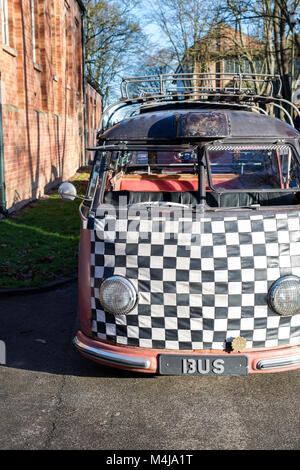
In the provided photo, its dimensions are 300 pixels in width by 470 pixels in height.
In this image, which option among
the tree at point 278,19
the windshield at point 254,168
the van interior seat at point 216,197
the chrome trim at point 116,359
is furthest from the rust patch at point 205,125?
the tree at point 278,19

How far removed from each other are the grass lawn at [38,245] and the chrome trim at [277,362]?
3.84 meters

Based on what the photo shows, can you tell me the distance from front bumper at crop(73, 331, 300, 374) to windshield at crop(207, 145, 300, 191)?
146cm

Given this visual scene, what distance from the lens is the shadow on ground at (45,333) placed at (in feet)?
14.7

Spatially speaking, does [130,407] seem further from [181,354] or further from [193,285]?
[193,285]

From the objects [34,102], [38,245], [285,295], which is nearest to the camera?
[285,295]

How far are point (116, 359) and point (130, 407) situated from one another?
373 mm

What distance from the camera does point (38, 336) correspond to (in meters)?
5.18

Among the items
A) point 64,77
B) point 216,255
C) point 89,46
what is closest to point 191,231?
point 216,255

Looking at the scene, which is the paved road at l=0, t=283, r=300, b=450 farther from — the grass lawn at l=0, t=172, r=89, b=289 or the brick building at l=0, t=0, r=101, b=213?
the brick building at l=0, t=0, r=101, b=213

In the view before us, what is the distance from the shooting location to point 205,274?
11.8ft

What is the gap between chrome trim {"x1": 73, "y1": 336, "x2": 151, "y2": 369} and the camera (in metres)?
3.69

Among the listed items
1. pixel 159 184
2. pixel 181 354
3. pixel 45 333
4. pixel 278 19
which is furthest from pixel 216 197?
pixel 278 19
